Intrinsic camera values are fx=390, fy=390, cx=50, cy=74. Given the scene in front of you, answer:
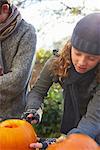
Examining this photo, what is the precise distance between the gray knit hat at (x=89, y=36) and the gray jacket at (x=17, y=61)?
0.45 meters

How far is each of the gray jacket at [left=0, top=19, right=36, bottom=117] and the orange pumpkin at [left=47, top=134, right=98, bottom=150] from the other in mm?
549

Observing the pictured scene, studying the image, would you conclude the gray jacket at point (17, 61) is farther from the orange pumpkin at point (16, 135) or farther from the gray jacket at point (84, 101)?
the orange pumpkin at point (16, 135)

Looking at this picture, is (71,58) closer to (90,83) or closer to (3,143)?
(90,83)

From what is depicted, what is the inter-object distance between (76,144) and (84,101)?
38 centimetres

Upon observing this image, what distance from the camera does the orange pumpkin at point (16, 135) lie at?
1.82 metres

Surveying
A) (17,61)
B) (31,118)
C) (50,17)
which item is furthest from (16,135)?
(50,17)

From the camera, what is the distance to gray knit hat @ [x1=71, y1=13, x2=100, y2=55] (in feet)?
5.75

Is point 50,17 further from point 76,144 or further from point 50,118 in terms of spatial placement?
point 76,144

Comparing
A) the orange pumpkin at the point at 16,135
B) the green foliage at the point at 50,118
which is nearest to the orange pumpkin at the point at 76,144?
the orange pumpkin at the point at 16,135

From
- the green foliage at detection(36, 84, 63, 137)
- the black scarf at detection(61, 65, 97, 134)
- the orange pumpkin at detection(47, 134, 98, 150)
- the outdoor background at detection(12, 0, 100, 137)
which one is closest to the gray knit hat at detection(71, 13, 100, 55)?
the black scarf at detection(61, 65, 97, 134)

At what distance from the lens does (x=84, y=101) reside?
2.03m

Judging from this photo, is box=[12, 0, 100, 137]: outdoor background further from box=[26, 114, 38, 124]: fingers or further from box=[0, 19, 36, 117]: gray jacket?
box=[26, 114, 38, 124]: fingers

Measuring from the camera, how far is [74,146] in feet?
5.53

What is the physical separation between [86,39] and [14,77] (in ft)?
1.81
